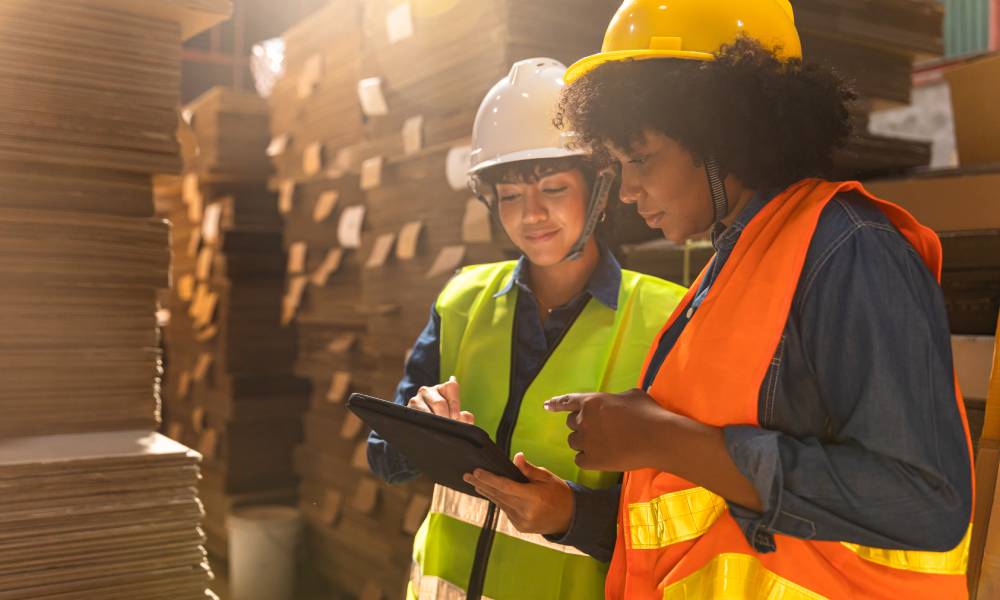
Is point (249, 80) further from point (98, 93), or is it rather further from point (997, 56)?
point (997, 56)

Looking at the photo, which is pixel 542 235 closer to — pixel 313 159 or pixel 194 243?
pixel 313 159

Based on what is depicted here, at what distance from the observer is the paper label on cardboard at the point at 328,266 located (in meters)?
5.61

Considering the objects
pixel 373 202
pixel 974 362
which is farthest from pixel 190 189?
pixel 974 362

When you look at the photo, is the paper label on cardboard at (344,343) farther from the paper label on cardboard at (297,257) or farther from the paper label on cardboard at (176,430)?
the paper label on cardboard at (176,430)

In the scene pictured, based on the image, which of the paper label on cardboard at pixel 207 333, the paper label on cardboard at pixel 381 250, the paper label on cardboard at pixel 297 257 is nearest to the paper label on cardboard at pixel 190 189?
the paper label on cardboard at pixel 207 333

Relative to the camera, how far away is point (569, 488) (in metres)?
1.93

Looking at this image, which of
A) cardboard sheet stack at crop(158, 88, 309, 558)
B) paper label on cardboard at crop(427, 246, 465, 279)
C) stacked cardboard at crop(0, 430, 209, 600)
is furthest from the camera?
cardboard sheet stack at crop(158, 88, 309, 558)

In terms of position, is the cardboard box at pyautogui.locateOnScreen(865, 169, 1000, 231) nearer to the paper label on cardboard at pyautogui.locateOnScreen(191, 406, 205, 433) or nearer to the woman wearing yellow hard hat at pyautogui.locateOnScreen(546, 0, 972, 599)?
the woman wearing yellow hard hat at pyautogui.locateOnScreen(546, 0, 972, 599)

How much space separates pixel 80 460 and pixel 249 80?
1125 cm

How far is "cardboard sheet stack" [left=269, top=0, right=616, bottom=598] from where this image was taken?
3.92 metres

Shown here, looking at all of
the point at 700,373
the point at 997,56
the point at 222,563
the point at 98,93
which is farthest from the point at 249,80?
the point at 700,373

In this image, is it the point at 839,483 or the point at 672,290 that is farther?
the point at 672,290

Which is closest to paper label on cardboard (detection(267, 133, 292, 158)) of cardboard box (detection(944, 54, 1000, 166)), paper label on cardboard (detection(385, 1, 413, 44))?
paper label on cardboard (detection(385, 1, 413, 44))

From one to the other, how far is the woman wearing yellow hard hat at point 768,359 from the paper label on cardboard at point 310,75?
4321mm
